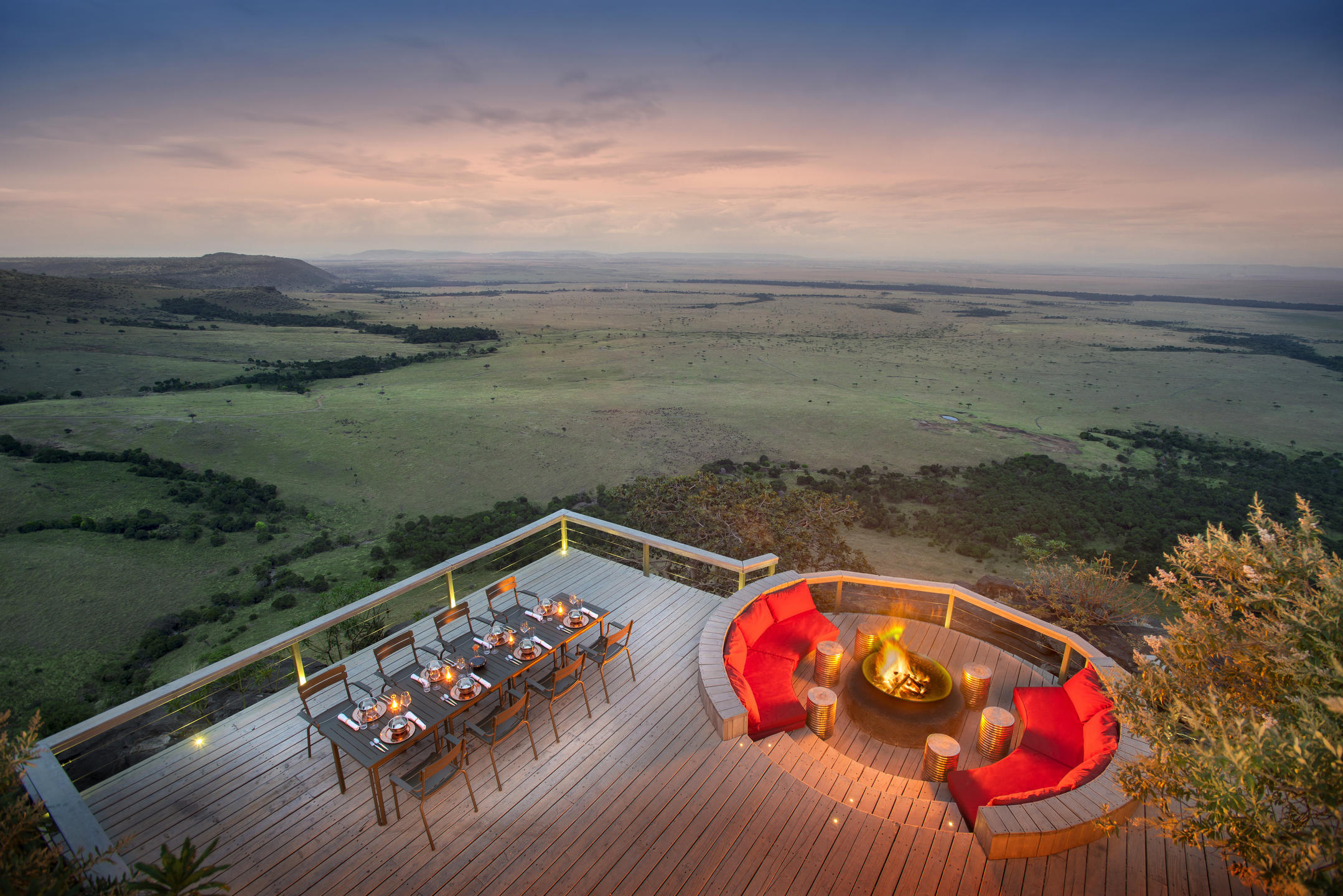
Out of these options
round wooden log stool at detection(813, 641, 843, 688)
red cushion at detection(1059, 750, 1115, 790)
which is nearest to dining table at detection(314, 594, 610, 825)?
round wooden log stool at detection(813, 641, 843, 688)

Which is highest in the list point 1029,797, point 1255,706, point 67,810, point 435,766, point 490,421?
point 1255,706

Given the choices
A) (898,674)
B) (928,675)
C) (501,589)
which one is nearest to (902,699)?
(898,674)

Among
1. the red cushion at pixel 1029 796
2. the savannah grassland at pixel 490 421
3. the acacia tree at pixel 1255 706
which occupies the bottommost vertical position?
the savannah grassland at pixel 490 421

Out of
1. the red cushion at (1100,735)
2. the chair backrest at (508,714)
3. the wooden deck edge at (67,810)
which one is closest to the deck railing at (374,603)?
the wooden deck edge at (67,810)

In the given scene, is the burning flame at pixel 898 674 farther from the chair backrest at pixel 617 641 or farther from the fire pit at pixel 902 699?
the chair backrest at pixel 617 641

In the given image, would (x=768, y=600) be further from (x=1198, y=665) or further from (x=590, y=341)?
(x=590, y=341)

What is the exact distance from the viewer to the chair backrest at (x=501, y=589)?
25.3 ft

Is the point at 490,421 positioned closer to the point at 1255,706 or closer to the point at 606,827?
the point at 606,827

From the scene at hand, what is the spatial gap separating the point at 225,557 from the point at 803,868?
22934mm

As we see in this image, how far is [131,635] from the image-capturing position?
622 inches

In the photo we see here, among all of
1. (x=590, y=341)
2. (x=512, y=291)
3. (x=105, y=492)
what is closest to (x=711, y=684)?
(x=105, y=492)

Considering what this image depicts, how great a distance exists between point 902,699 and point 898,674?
28cm

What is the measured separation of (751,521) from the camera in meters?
16.6

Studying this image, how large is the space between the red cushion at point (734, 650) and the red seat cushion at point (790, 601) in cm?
69
